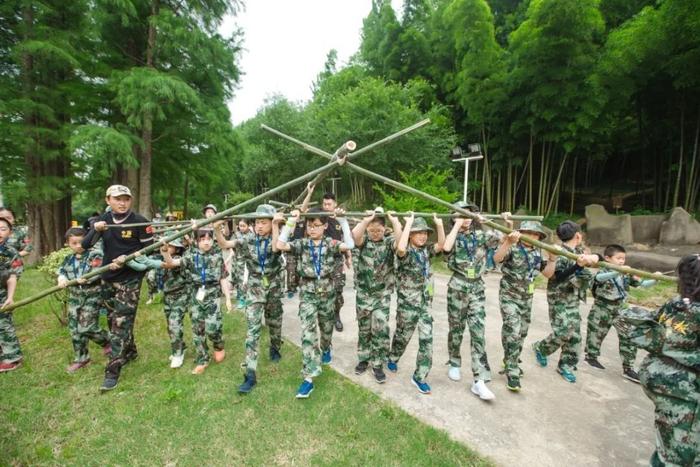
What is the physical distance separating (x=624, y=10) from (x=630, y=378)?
15838 mm

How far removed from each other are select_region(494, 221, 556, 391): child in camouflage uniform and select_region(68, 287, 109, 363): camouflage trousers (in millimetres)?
5898

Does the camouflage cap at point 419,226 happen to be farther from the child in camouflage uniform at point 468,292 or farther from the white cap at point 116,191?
the white cap at point 116,191

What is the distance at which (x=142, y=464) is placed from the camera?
292 cm

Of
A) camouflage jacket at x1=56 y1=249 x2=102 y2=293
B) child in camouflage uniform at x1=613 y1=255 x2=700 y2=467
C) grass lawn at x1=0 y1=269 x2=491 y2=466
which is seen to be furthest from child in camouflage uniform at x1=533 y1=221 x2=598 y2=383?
camouflage jacket at x1=56 y1=249 x2=102 y2=293

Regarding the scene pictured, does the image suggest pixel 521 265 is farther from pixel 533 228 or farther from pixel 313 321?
pixel 313 321

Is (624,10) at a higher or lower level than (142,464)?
higher

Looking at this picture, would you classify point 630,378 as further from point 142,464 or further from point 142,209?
point 142,209

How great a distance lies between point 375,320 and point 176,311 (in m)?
2.99

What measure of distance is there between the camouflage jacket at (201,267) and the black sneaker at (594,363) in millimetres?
5934

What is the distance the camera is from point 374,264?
13.8ft

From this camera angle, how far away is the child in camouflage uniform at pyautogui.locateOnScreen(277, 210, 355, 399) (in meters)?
3.93

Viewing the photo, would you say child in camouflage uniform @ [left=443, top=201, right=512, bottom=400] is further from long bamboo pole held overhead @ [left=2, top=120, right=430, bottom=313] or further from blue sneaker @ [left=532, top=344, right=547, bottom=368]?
long bamboo pole held overhead @ [left=2, top=120, right=430, bottom=313]

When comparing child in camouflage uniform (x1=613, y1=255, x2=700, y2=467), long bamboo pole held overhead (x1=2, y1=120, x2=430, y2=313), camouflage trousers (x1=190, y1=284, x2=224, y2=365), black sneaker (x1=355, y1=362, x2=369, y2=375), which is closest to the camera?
child in camouflage uniform (x1=613, y1=255, x2=700, y2=467)

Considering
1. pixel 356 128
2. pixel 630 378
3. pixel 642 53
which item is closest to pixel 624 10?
pixel 642 53
